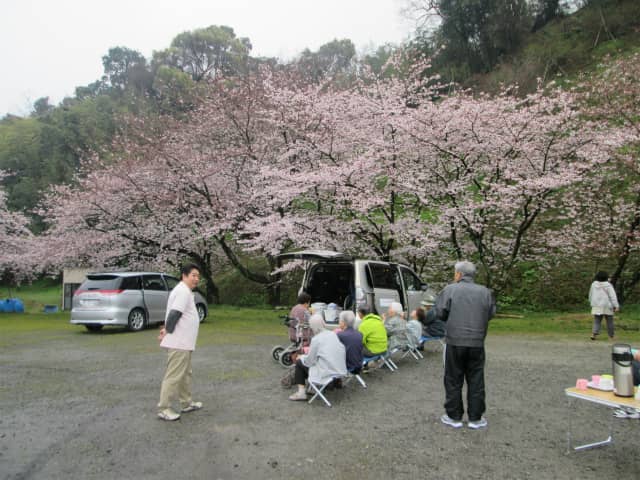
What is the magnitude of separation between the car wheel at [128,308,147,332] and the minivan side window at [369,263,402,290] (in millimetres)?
6941

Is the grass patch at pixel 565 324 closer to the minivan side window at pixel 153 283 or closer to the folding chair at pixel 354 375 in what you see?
the folding chair at pixel 354 375

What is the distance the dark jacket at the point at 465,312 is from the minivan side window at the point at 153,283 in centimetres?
1015

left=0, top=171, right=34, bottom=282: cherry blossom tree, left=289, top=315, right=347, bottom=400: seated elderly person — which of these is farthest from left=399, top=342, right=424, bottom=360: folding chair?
left=0, top=171, right=34, bottom=282: cherry blossom tree

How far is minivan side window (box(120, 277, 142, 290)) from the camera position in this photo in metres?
12.3

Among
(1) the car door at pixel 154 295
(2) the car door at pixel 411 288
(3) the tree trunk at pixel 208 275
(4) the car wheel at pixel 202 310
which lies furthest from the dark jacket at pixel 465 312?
(3) the tree trunk at pixel 208 275

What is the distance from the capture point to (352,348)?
5.98 metres

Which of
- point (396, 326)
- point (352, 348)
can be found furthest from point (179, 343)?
point (396, 326)

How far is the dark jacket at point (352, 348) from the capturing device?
5.96 m

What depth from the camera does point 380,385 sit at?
21.1ft

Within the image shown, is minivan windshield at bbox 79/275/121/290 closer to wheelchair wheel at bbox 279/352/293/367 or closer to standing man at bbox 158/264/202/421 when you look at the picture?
wheelchair wheel at bbox 279/352/293/367

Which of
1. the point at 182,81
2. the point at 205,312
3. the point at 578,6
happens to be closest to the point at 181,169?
the point at 205,312

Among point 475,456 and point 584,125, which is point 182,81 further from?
point 475,456

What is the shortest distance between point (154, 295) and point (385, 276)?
7113 mm

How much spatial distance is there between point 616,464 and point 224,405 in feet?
12.8
